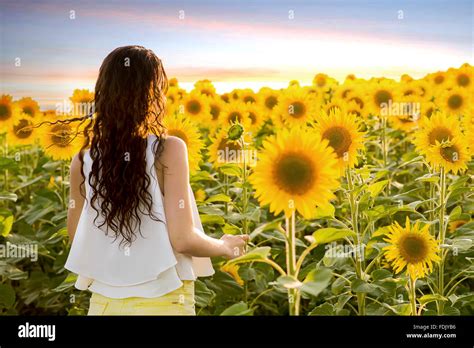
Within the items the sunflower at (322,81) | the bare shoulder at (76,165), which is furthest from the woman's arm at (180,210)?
the sunflower at (322,81)

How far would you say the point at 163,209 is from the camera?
2.14m

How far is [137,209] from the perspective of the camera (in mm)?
2160

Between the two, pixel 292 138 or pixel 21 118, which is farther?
pixel 21 118

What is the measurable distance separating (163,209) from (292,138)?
Result: 1.61 ft

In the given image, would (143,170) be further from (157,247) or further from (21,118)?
(21,118)

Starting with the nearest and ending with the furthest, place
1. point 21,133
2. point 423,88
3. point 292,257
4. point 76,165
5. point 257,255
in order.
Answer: point 257,255, point 292,257, point 76,165, point 21,133, point 423,88

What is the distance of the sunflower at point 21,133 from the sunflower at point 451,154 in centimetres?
235

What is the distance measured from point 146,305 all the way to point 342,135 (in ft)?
2.86

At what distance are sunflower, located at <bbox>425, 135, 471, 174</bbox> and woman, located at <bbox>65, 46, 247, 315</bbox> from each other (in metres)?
1.01

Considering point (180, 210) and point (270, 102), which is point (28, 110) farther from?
point (180, 210)

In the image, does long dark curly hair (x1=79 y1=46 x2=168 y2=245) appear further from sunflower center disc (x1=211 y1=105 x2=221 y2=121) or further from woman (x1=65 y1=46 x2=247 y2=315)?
sunflower center disc (x1=211 y1=105 x2=221 y2=121)

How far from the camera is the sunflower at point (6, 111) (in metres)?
4.37

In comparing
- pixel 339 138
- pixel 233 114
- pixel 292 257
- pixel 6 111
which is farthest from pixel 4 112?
pixel 292 257
